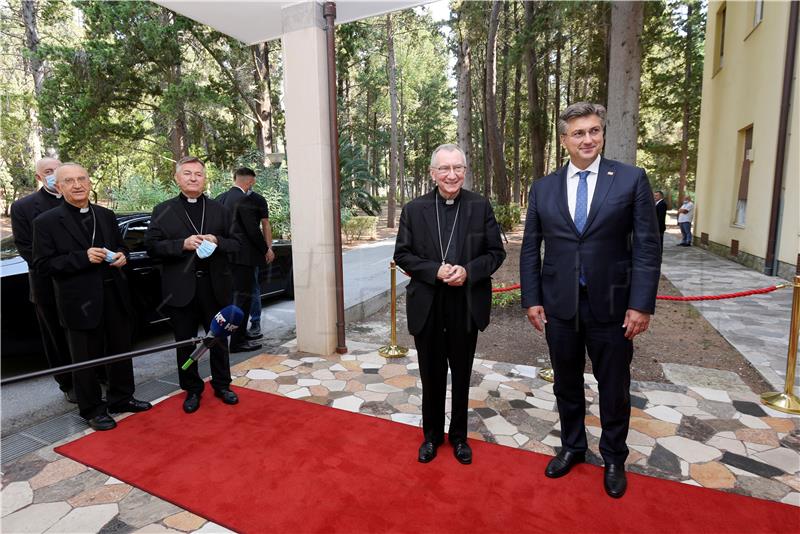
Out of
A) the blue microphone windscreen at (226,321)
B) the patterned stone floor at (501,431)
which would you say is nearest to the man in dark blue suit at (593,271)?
the patterned stone floor at (501,431)

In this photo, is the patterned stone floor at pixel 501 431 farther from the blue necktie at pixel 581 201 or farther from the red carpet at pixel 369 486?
the blue necktie at pixel 581 201

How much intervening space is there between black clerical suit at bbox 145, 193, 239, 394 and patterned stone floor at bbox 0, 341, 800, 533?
31.1 inches

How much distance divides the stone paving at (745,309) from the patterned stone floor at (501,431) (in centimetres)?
69

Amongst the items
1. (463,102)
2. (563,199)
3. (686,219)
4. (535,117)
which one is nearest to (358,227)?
(463,102)

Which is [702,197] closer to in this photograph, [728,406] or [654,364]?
[654,364]

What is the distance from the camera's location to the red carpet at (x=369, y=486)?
7.50 feet

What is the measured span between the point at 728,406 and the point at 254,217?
4770mm

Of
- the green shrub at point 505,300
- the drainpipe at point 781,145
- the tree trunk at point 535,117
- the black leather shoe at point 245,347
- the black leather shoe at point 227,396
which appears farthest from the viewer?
the tree trunk at point 535,117

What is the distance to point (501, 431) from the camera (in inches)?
128

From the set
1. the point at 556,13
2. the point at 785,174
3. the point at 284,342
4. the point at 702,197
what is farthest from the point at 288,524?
the point at 702,197

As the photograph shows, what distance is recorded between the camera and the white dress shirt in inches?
98.8

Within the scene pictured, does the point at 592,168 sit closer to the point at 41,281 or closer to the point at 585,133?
the point at 585,133

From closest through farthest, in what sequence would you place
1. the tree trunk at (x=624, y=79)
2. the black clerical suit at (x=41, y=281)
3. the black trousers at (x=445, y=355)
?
the black trousers at (x=445, y=355) → the black clerical suit at (x=41, y=281) → the tree trunk at (x=624, y=79)

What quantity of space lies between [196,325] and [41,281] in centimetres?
120
